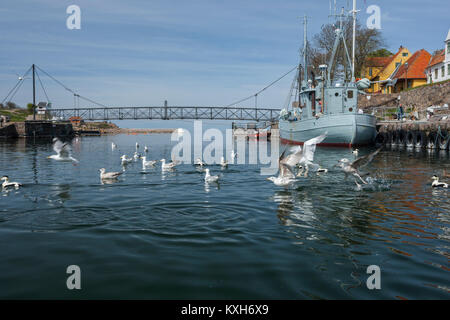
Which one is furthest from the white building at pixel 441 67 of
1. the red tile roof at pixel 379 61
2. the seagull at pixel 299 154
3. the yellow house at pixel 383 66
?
the seagull at pixel 299 154

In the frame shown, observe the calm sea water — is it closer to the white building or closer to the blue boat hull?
the blue boat hull

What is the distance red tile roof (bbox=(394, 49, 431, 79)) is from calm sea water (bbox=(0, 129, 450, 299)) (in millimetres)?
57524

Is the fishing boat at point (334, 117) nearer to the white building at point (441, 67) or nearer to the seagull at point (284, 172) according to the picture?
the white building at point (441, 67)

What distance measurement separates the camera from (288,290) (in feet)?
17.5

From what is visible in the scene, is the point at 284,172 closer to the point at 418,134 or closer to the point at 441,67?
the point at 418,134

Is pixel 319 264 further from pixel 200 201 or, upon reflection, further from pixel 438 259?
pixel 200 201

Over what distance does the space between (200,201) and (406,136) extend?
3029 centimetres

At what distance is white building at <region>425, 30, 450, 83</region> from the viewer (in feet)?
164

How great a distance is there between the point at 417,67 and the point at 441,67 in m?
11.6

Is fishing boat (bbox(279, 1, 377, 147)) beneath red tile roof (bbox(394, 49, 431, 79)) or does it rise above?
beneath

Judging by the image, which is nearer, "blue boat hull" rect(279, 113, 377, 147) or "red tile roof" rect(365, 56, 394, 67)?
"blue boat hull" rect(279, 113, 377, 147)

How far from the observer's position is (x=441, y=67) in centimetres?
5272

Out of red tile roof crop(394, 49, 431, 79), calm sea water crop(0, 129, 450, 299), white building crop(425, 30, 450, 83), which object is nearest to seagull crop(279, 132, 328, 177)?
calm sea water crop(0, 129, 450, 299)
